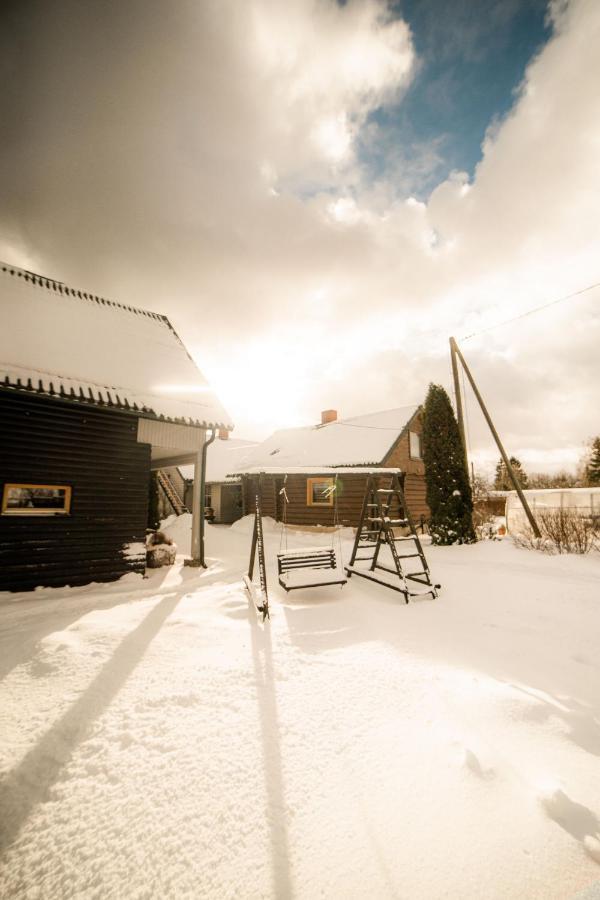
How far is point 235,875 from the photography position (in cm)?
177

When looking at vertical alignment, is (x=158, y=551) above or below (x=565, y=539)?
below

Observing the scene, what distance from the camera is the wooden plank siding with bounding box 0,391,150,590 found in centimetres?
652

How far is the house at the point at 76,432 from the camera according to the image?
6570 millimetres

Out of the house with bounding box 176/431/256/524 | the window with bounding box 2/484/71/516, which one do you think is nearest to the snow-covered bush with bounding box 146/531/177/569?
the window with bounding box 2/484/71/516

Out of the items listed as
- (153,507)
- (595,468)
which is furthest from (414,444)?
(595,468)

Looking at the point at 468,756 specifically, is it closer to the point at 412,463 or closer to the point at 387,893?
the point at 387,893

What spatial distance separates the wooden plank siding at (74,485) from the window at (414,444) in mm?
14475

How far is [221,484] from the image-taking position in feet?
76.0

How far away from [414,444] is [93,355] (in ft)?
52.3

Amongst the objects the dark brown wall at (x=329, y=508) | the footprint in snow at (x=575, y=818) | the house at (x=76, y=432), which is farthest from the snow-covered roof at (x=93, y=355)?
the footprint in snow at (x=575, y=818)

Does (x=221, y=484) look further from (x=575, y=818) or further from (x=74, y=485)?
(x=575, y=818)

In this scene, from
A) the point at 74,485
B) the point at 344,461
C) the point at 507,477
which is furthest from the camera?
the point at 507,477

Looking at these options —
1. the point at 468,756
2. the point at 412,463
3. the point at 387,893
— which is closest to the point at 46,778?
the point at 387,893

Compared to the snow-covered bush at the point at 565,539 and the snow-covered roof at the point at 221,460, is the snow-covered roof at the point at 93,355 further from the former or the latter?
the snow-covered roof at the point at 221,460
